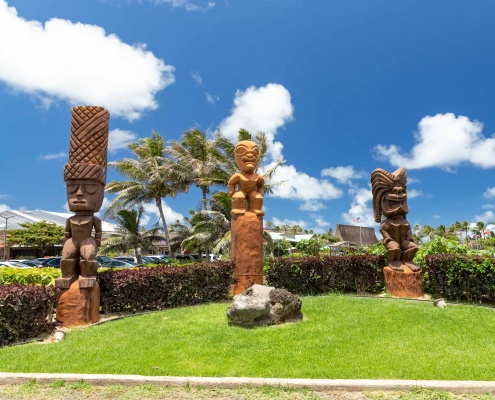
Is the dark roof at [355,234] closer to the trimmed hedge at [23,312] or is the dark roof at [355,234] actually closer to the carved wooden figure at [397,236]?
the carved wooden figure at [397,236]

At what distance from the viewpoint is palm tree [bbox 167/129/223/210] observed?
23.1m

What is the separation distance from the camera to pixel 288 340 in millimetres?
6168

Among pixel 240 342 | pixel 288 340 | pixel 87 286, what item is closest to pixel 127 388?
pixel 240 342

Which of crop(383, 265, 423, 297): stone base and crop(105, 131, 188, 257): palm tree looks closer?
crop(383, 265, 423, 297): stone base

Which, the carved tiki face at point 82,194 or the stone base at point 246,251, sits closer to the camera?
the carved tiki face at point 82,194

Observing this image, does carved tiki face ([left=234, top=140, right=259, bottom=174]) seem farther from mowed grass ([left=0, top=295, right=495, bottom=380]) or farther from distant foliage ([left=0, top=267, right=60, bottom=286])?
distant foliage ([left=0, top=267, right=60, bottom=286])

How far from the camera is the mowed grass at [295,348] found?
4973mm

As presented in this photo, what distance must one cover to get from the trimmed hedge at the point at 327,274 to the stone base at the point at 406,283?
955 mm

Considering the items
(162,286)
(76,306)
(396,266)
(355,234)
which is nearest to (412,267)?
(396,266)

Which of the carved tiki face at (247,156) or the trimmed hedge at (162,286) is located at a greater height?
the carved tiki face at (247,156)

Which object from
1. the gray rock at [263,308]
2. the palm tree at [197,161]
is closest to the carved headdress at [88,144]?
the gray rock at [263,308]

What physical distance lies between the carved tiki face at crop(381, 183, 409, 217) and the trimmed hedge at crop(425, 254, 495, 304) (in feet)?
4.82

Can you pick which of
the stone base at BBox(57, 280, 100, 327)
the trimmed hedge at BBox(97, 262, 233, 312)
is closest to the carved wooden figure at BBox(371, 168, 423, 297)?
the trimmed hedge at BBox(97, 262, 233, 312)

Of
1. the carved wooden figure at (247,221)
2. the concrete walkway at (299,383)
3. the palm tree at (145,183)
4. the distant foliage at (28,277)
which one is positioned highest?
the palm tree at (145,183)
